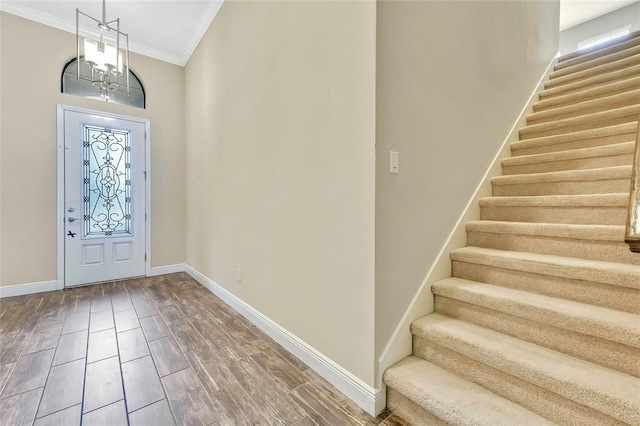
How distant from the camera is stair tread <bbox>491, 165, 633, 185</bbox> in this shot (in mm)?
1875

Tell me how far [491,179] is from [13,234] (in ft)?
17.6

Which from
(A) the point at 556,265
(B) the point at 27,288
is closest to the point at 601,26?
(A) the point at 556,265

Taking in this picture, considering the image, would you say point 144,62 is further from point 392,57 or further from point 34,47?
point 392,57

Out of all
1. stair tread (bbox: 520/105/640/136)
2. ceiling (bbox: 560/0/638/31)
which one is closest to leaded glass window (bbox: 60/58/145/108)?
stair tread (bbox: 520/105/640/136)

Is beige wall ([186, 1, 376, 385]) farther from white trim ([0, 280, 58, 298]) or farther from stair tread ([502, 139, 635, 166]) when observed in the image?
white trim ([0, 280, 58, 298])

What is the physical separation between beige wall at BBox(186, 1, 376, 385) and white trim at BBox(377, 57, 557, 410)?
13 cm

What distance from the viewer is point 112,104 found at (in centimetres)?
402

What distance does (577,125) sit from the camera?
257 centimetres

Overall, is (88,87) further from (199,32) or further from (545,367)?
(545,367)

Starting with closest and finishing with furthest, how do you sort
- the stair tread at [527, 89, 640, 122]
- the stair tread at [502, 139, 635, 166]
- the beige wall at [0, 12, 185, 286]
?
the stair tread at [502, 139, 635, 166]
the stair tread at [527, 89, 640, 122]
the beige wall at [0, 12, 185, 286]

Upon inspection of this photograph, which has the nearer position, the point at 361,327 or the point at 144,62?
the point at 361,327

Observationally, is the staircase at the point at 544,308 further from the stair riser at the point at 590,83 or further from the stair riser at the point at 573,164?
the stair riser at the point at 590,83

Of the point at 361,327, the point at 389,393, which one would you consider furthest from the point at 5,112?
the point at 389,393

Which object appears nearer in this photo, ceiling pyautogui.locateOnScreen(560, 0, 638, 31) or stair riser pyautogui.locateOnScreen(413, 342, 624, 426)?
stair riser pyautogui.locateOnScreen(413, 342, 624, 426)
